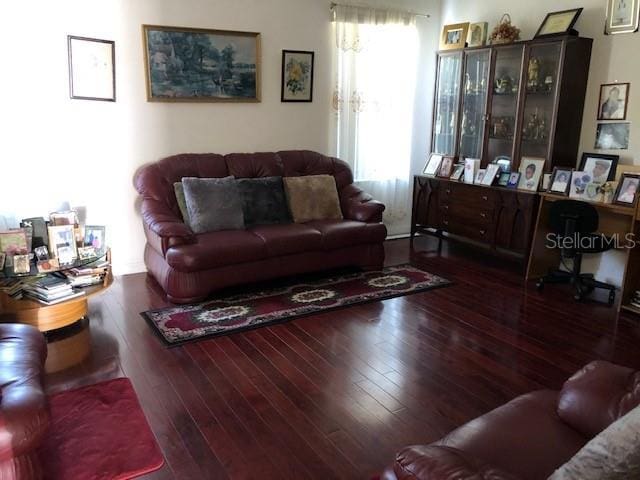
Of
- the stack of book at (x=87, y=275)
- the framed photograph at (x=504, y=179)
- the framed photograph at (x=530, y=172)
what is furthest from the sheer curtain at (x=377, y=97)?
the stack of book at (x=87, y=275)

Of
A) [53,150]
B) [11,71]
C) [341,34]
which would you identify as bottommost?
[53,150]

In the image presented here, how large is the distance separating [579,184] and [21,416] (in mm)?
4105

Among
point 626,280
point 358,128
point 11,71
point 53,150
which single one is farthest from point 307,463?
point 358,128

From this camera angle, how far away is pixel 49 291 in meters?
3.19

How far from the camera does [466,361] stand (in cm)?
304

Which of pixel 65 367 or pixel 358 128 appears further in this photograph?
pixel 358 128

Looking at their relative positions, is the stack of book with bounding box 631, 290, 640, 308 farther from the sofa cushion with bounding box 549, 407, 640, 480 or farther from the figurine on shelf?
the sofa cushion with bounding box 549, 407, 640, 480

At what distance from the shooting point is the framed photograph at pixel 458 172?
17.1 ft

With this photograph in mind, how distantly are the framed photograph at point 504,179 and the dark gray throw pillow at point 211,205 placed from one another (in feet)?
7.94

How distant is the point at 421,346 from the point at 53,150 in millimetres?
3125

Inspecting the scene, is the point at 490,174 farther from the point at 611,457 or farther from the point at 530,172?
the point at 611,457

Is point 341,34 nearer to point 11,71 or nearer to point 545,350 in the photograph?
point 11,71

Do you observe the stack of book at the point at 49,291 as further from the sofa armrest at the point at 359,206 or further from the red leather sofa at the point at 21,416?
the sofa armrest at the point at 359,206

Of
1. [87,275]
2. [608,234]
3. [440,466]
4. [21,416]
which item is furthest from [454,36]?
[21,416]
